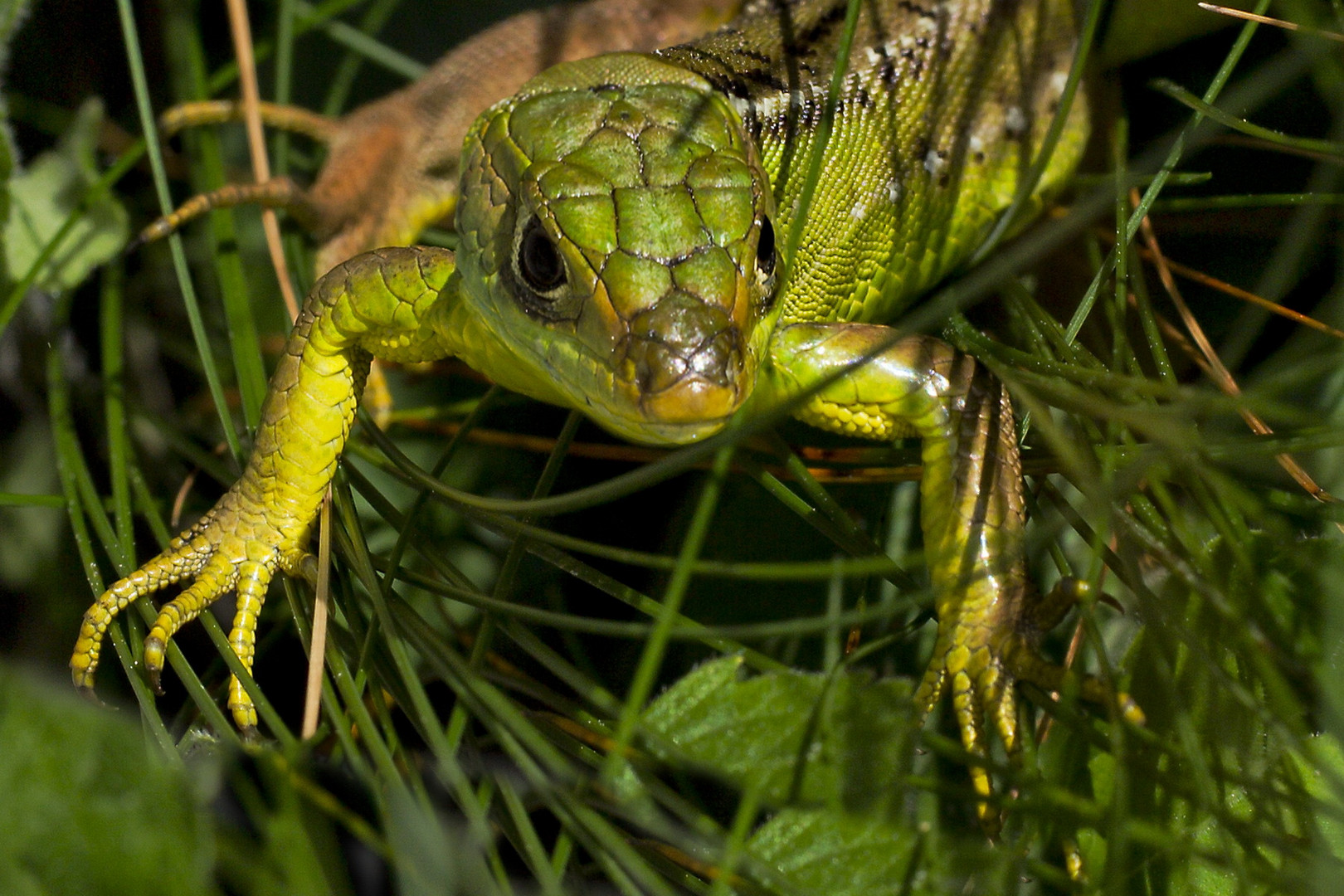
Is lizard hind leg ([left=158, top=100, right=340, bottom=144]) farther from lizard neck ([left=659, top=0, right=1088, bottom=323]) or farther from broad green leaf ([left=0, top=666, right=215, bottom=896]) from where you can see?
broad green leaf ([left=0, top=666, right=215, bottom=896])

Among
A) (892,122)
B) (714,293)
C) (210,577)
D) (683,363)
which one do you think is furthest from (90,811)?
(892,122)

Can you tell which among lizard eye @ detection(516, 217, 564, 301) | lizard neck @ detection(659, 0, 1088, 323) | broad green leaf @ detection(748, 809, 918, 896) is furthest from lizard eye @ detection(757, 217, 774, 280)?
broad green leaf @ detection(748, 809, 918, 896)

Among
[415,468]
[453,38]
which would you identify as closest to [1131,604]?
[415,468]

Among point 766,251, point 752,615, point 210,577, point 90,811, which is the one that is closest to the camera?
point 90,811

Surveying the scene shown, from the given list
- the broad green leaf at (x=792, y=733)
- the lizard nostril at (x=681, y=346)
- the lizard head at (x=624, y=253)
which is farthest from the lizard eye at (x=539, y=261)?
the broad green leaf at (x=792, y=733)

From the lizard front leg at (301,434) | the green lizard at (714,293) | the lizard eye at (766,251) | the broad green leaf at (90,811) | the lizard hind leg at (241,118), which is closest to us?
the broad green leaf at (90,811)

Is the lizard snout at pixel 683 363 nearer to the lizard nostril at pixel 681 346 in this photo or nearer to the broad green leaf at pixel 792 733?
the lizard nostril at pixel 681 346

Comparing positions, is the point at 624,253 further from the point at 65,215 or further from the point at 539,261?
the point at 65,215
